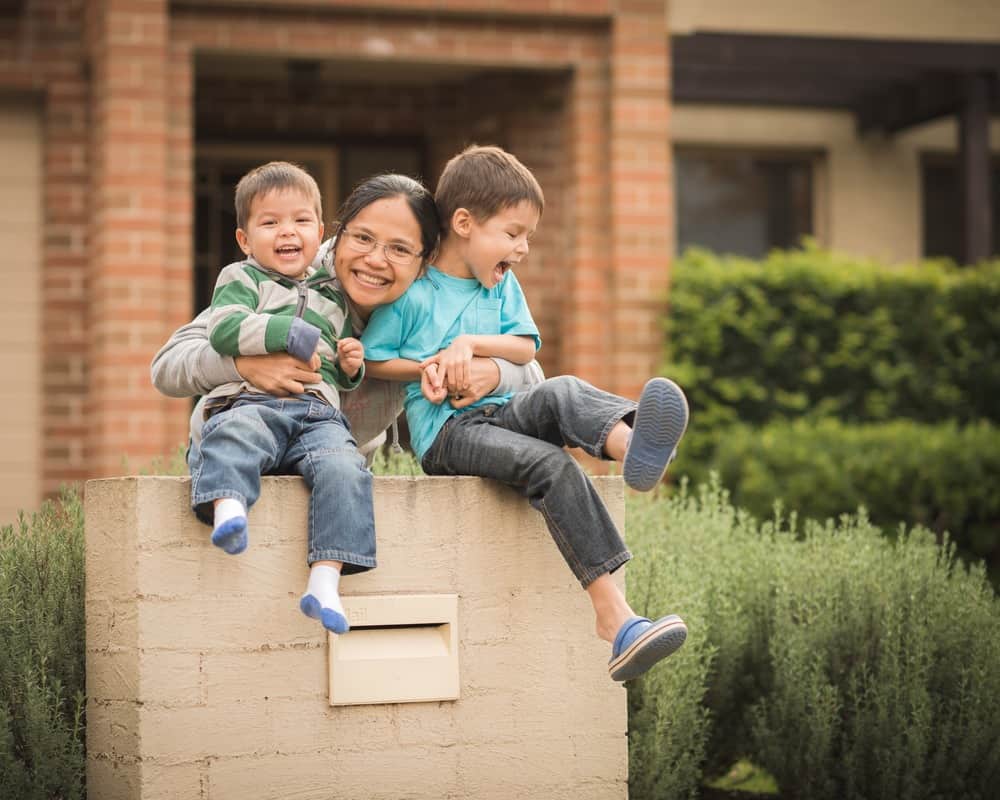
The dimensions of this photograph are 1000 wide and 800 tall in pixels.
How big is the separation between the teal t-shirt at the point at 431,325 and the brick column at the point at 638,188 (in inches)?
178

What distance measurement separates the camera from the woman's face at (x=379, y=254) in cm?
375

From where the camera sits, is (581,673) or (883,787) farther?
(883,787)

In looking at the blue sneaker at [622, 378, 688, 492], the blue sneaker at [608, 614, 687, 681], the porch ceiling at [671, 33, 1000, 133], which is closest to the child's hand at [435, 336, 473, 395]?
the blue sneaker at [622, 378, 688, 492]

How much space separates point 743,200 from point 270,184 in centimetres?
791

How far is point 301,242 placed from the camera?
146 inches

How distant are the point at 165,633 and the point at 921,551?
2730mm

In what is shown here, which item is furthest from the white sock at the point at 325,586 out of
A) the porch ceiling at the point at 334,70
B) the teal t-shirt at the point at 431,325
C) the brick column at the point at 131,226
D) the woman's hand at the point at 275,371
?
the porch ceiling at the point at 334,70

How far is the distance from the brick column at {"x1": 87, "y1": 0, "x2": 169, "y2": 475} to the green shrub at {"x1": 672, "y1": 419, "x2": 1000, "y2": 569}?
3201 millimetres

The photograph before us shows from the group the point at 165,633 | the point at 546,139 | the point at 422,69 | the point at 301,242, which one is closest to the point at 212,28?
the point at 422,69

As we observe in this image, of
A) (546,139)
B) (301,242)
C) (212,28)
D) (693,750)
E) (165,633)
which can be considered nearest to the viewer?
(165,633)

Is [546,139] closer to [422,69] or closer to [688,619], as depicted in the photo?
[422,69]

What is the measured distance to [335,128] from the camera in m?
9.84

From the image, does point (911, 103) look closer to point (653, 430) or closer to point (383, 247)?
point (383, 247)

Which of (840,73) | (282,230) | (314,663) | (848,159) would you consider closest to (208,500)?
(314,663)
